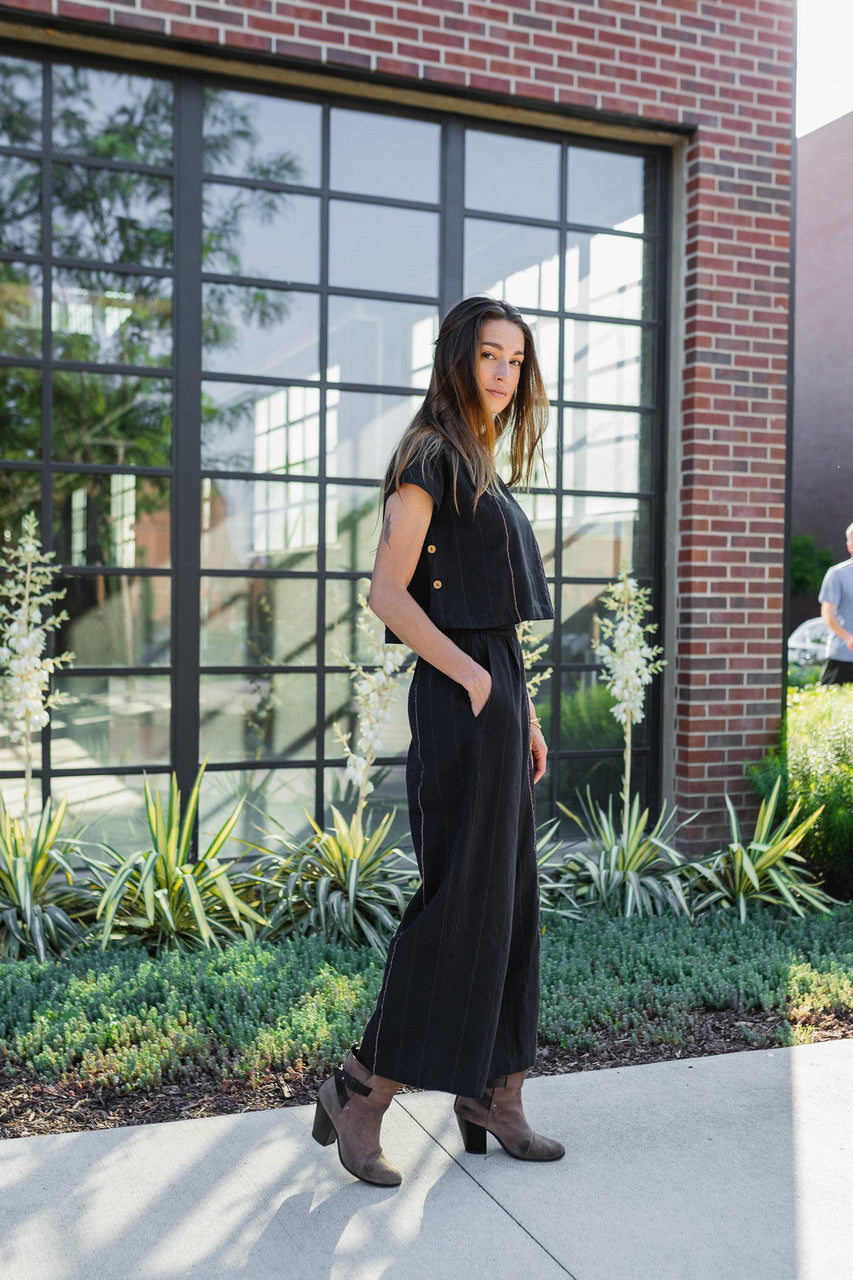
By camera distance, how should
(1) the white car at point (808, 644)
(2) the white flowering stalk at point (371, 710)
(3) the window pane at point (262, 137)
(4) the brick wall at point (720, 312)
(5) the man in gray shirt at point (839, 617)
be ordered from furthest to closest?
1. (1) the white car at point (808, 644)
2. (5) the man in gray shirt at point (839, 617)
3. (4) the brick wall at point (720, 312)
4. (3) the window pane at point (262, 137)
5. (2) the white flowering stalk at point (371, 710)

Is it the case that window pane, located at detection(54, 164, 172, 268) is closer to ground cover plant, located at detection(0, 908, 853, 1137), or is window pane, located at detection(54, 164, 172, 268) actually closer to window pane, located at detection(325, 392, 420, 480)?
window pane, located at detection(325, 392, 420, 480)

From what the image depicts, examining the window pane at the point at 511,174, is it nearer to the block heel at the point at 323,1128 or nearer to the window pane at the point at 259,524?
the window pane at the point at 259,524

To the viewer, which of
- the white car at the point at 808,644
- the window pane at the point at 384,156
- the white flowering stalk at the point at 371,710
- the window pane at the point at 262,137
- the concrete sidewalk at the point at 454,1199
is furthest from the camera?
the white car at the point at 808,644

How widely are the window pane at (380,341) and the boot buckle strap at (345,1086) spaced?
10.9ft

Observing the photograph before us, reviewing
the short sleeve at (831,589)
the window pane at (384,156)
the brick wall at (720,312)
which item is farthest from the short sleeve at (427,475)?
the short sleeve at (831,589)

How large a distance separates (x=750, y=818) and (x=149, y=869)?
293 cm

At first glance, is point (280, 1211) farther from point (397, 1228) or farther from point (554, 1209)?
point (554, 1209)

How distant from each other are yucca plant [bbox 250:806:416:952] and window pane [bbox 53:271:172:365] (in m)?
2.10

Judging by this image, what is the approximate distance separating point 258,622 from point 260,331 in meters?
1.26

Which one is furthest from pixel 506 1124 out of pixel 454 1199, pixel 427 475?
pixel 427 475

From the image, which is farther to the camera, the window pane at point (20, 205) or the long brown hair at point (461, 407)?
the window pane at point (20, 205)

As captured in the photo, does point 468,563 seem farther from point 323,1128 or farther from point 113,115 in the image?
point 113,115

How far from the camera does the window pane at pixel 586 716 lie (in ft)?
18.2

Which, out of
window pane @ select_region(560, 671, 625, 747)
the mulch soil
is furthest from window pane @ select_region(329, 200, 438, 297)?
the mulch soil
